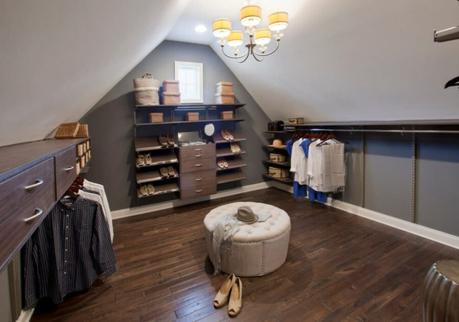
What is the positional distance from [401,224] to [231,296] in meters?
2.55

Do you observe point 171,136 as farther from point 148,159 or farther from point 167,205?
point 167,205

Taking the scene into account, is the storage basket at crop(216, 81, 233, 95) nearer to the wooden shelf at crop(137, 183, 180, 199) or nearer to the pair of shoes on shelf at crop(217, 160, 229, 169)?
the pair of shoes on shelf at crop(217, 160, 229, 169)

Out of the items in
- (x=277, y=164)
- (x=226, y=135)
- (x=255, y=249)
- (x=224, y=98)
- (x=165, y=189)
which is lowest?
(x=255, y=249)

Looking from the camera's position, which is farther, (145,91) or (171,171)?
(171,171)

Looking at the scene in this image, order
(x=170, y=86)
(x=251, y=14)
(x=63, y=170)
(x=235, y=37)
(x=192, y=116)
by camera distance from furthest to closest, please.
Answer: (x=192, y=116) → (x=170, y=86) → (x=235, y=37) → (x=251, y=14) → (x=63, y=170)

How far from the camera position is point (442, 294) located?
988mm

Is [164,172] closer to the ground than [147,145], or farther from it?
closer to the ground

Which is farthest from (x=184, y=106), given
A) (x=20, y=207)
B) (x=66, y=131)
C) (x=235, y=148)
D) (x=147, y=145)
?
(x=20, y=207)

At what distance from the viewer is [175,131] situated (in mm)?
4277

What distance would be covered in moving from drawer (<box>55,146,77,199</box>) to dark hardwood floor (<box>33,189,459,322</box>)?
109cm

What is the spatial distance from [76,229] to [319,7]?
3.05 metres

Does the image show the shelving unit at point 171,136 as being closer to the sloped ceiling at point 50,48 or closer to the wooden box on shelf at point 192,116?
the wooden box on shelf at point 192,116

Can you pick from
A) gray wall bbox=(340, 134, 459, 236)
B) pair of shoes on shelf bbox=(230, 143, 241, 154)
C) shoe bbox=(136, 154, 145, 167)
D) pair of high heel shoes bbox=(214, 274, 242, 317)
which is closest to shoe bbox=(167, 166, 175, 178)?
shoe bbox=(136, 154, 145, 167)

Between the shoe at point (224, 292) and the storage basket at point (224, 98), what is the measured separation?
2974 mm
